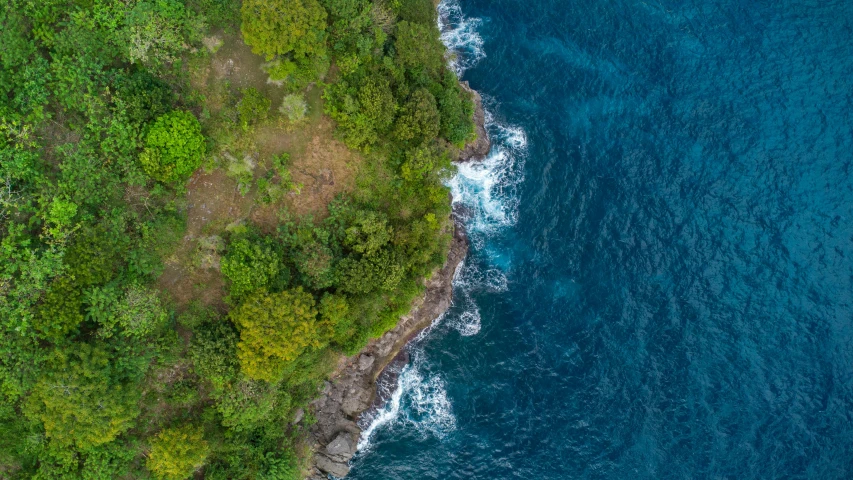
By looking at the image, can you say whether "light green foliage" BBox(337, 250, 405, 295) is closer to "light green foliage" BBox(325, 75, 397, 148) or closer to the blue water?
the blue water

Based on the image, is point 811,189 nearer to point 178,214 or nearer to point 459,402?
point 459,402

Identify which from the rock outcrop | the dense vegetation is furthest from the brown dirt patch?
the rock outcrop

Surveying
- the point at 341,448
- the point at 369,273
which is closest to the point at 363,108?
the point at 369,273

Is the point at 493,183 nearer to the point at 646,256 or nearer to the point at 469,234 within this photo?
the point at 469,234

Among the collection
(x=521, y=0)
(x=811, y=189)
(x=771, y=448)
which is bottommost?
(x=771, y=448)

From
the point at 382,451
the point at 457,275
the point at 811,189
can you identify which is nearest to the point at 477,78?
the point at 457,275

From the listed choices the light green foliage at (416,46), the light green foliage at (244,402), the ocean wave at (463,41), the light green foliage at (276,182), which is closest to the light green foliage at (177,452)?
the light green foliage at (244,402)
